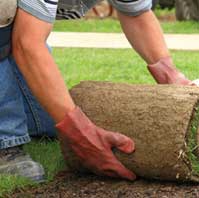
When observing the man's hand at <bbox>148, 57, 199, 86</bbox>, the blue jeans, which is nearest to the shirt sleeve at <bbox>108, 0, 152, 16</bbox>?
the man's hand at <bbox>148, 57, 199, 86</bbox>

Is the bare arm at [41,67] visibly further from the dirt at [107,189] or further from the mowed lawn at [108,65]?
the mowed lawn at [108,65]

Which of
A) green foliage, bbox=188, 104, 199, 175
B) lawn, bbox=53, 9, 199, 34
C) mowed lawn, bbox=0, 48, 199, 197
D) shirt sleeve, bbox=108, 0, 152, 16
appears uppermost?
shirt sleeve, bbox=108, 0, 152, 16

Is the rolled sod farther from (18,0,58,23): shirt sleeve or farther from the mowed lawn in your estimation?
the mowed lawn

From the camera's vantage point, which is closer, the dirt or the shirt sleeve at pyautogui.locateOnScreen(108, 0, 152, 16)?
the dirt

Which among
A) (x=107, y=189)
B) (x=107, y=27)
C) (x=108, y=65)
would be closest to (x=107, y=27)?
Result: (x=107, y=27)

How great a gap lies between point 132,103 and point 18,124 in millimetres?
635

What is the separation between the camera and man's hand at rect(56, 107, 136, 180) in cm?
348

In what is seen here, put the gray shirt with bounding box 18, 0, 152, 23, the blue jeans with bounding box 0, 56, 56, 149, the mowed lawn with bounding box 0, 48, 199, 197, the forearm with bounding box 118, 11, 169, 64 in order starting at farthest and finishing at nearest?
the mowed lawn with bounding box 0, 48, 199, 197 < the forearm with bounding box 118, 11, 169, 64 < the gray shirt with bounding box 18, 0, 152, 23 < the blue jeans with bounding box 0, 56, 56, 149

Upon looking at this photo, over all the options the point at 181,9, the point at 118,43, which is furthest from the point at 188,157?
the point at 181,9

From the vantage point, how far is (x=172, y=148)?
344cm

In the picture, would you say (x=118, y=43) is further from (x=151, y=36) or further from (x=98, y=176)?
(x=98, y=176)

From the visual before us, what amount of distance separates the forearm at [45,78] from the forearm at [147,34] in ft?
3.09

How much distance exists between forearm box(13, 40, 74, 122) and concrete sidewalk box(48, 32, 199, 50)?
583 cm

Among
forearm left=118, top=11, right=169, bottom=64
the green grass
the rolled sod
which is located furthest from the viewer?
the green grass
